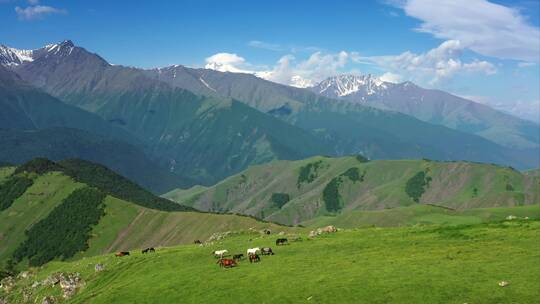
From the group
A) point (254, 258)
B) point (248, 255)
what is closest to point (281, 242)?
point (248, 255)

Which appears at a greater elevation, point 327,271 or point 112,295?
point 327,271

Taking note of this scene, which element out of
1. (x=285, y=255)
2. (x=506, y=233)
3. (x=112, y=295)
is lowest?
(x=112, y=295)

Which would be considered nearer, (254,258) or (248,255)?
(254,258)

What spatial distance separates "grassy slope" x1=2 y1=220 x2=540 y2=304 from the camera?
54.6m

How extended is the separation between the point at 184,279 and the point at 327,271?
2121 cm

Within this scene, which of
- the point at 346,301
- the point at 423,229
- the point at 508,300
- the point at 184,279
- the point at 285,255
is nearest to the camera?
the point at 508,300

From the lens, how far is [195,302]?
6519 centimetres

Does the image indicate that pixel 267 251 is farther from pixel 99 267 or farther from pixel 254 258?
pixel 99 267

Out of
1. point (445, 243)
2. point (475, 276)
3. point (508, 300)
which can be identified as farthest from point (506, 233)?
point (508, 300)

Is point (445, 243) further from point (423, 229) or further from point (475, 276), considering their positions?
point (475, 276)

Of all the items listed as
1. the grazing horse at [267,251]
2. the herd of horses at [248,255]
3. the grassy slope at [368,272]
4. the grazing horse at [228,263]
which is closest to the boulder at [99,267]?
the grassy slope at [368,272]

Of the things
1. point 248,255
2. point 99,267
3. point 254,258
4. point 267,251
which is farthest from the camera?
point 99,267

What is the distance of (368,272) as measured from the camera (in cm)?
6194

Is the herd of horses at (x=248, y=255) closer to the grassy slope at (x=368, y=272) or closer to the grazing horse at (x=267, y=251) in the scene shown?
the grazing horse at (x=267, y=251)
